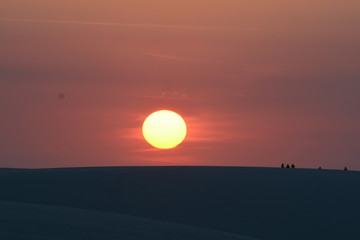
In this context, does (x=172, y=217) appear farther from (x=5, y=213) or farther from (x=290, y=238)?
(x=5, y=213)

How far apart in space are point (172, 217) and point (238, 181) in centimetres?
416

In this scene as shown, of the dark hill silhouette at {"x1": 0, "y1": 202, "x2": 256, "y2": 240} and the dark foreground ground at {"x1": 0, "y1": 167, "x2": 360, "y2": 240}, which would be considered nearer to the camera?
the dark hill silhouette at {"x1": 0, "y1": 202, "x2": 256, "y2": 240}

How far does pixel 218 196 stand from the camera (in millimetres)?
19188

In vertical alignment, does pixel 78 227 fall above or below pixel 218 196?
below

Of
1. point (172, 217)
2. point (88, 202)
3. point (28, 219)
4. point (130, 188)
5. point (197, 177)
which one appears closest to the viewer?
point (28, 219)

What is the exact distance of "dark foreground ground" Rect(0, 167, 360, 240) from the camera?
16969 mm

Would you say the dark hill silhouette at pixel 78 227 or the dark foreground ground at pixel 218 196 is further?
the dark foreground ground at pixel 218 196

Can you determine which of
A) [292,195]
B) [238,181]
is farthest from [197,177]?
[292,195]

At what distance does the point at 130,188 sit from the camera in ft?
66.3

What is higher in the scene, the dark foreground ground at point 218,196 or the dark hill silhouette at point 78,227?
the dark foreground ground at point 218,196

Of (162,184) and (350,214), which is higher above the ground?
(162,184)

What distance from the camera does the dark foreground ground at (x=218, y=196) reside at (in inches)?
668

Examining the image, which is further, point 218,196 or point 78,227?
point 218,196

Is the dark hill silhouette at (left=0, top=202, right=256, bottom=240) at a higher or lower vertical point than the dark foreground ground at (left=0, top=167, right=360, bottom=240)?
lower
